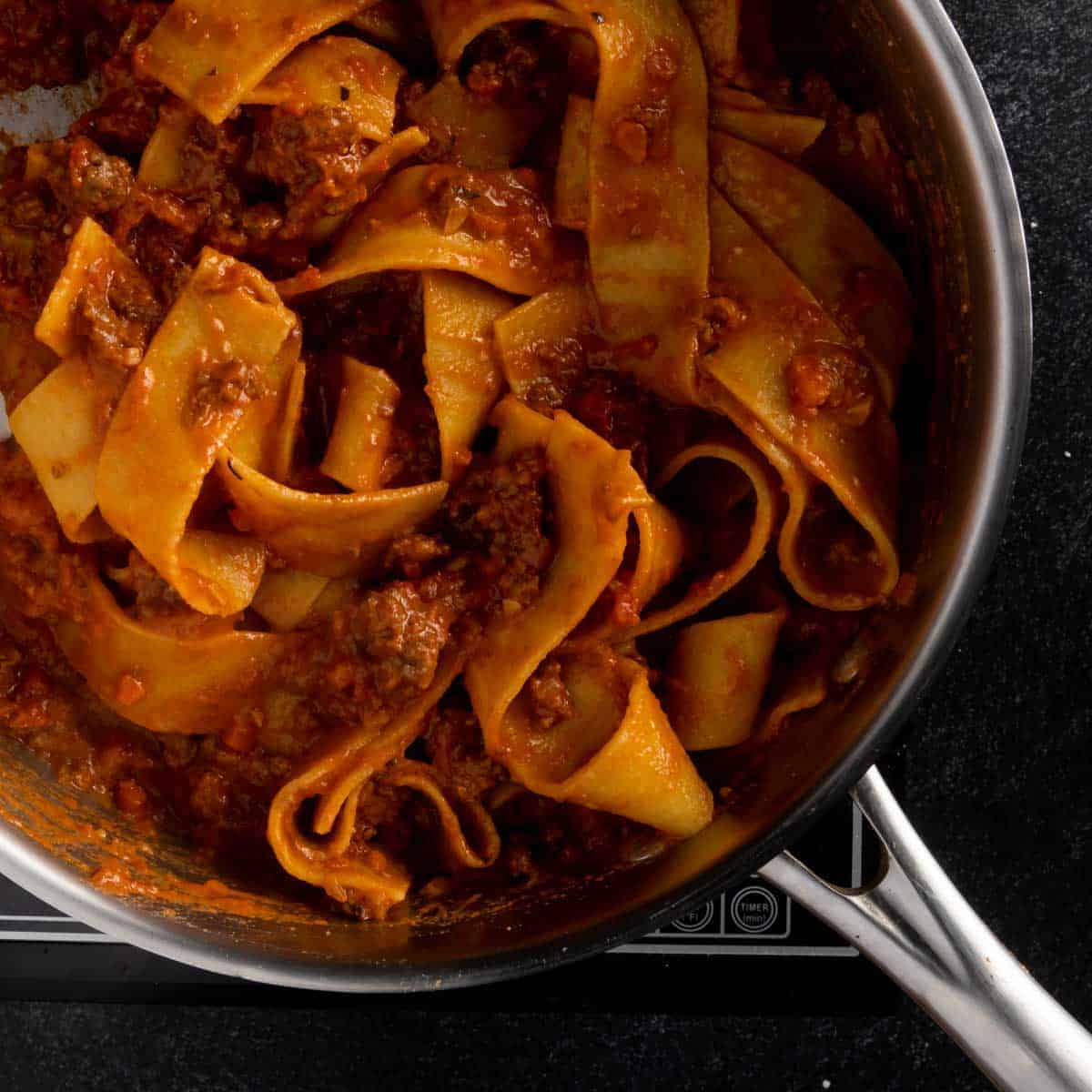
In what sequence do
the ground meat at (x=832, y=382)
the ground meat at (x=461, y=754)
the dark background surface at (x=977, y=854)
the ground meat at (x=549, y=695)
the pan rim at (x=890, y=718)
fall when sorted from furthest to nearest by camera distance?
the dark background surface at (x=977, y=854) → the ground meat at (x=461, y=754) → the ground meat at (x=549, y=695) → the ground meat at (x=832, y=382) → the pan rim at (x=890, y=718)

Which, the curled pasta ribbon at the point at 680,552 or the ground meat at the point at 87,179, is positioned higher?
the ground meat at the point at 87,179

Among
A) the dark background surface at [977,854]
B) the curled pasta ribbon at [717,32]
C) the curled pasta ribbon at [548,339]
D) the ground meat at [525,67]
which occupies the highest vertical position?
the curled pasta ribbon at [717,32]

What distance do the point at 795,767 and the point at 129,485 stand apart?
1710 mm

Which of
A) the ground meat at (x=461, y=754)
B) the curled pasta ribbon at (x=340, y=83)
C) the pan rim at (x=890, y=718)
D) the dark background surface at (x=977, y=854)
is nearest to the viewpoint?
the pan rim at (x=890, y=718)

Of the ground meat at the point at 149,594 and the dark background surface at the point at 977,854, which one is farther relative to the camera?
the dark background surface at the point at 977,854

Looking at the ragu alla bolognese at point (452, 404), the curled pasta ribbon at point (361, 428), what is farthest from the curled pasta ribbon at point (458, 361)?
the curled pasta ribbon at point (361, 428)

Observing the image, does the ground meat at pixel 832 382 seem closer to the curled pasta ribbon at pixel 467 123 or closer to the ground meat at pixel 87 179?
the curled pasta ribbon at pixel 467 123

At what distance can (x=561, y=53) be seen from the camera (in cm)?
309

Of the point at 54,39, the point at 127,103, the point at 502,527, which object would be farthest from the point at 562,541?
the point at 54,39

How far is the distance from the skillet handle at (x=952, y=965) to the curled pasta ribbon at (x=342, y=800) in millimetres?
944

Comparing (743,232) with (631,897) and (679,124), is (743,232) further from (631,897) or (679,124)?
(631,897)

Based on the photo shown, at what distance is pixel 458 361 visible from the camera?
3037mm

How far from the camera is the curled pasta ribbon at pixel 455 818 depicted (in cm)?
316

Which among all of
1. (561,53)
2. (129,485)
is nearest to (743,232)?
(561,53)
